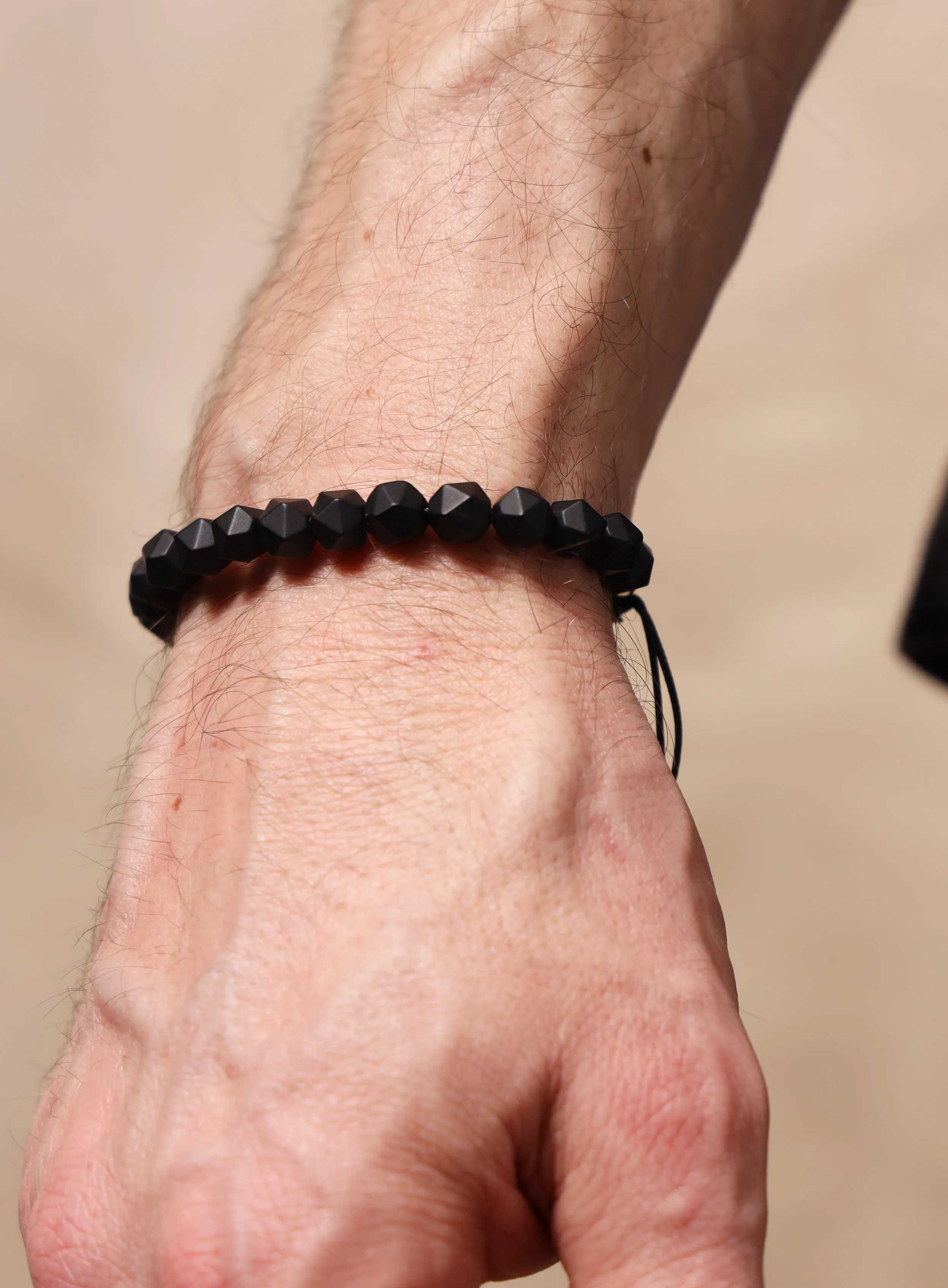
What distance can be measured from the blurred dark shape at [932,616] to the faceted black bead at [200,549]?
3.51 feet

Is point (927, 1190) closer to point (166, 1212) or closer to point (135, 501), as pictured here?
point (166, 1212)

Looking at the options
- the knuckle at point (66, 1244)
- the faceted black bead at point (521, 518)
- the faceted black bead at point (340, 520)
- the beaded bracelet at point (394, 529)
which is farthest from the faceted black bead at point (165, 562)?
the knuckle at point (66, 1244)

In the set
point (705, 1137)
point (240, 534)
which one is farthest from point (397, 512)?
point (705, 1137)

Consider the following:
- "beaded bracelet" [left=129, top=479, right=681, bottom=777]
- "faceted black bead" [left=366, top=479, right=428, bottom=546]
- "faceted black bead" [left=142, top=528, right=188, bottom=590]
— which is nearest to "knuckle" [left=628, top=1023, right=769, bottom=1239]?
"beaded bracelet" [left=129, top=479, right=681, bottom=777]

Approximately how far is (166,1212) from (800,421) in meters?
1.42

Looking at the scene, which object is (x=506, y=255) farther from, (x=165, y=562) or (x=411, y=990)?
(x=411, y=990)

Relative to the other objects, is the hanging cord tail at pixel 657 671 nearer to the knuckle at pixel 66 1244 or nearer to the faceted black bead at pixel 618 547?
the faceted black bead at pixel 618 547

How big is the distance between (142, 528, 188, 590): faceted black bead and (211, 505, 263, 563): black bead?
4cm

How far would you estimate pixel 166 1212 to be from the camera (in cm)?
60

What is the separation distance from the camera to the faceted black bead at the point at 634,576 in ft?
2.65

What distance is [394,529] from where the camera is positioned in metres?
0.72

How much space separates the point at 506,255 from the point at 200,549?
1.02 ft

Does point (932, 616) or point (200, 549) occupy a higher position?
point (932, 616)

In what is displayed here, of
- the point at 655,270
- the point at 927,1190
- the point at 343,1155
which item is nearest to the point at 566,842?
the point at 343,1155
